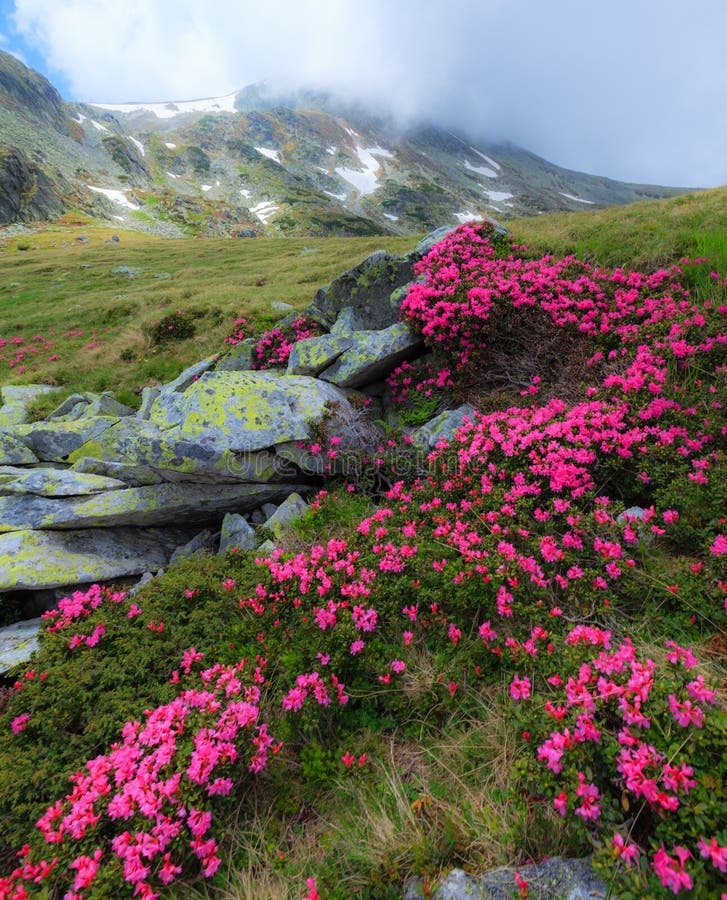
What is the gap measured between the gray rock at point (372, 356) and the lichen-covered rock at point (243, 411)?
932 mm

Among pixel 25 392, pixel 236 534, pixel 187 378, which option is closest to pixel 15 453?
pixel 187 378

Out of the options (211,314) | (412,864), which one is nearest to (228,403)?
(412,864)

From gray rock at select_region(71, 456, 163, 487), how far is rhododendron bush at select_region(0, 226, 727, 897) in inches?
108

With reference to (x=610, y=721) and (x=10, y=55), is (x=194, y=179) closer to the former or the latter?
(x=10, y=55)

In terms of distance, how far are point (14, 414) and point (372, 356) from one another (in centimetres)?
1171

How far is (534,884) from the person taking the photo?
2504mm

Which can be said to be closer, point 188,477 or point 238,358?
point 188,477

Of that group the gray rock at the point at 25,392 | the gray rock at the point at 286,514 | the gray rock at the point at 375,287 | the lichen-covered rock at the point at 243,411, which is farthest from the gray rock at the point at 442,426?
the gray rock at the point at 25,392

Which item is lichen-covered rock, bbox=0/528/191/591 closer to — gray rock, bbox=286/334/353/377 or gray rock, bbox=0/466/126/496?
gray rock, bbox=0/466/126/496

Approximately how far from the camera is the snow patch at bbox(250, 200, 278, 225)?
14551 centimetres

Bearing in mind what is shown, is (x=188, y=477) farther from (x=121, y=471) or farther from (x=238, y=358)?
(x=238, y=358)

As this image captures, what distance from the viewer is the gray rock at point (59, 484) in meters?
7.43

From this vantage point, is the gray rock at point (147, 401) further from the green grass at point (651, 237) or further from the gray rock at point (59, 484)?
the green grass at point (651, 237)

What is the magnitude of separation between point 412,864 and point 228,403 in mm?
6897
